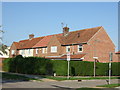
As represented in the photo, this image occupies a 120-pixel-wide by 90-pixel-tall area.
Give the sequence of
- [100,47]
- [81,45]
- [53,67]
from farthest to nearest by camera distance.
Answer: [100,47], [81,45], [53,67]

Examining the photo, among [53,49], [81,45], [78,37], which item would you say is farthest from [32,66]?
[78,37]

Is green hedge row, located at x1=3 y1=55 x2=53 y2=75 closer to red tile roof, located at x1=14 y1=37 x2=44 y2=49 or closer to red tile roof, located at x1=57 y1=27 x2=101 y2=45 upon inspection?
red tile roof, located at x1=57 y1=27 x2=101 y2=45

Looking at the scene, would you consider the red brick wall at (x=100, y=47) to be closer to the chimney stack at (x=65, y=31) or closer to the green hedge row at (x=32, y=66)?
the chimney stack at (x=65, y=31)

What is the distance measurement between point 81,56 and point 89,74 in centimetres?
592

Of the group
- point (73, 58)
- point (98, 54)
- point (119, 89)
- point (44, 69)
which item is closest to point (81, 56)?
point (73, 58)

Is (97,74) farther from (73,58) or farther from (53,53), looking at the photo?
(53,53)

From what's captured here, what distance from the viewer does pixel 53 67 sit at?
31.1 m

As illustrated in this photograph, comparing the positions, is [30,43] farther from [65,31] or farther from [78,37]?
[78,37]

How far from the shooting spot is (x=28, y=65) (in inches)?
1293

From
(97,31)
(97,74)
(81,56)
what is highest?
(97,31)

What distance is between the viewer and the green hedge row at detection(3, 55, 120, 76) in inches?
1225

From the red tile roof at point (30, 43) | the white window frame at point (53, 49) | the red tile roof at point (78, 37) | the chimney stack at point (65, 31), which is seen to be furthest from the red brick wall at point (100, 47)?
the red tile roof at point (30, 43)

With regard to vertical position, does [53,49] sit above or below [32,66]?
above

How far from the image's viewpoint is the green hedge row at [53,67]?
31125 millimetres
